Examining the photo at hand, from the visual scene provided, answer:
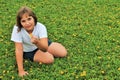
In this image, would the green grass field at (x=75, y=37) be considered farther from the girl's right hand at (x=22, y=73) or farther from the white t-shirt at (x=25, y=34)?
the white t-shirt at (x=25, y=34)

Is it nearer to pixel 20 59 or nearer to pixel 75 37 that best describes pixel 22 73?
pixel 20 59

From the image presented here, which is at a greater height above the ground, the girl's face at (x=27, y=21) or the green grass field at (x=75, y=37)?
the girl's face at (x=27, y=21)

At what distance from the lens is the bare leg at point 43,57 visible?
5748mm

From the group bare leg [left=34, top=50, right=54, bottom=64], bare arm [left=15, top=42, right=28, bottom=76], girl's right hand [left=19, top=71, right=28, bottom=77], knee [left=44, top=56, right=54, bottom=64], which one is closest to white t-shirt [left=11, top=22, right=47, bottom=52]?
bare arm [left=15, top=42, right=28, bottom=76]

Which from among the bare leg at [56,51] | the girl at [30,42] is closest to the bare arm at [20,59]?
the girl at [30,42]

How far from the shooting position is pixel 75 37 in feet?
23.7

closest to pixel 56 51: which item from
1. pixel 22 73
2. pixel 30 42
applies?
pixel 30 42

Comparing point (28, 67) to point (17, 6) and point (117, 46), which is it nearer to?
point (117, 46)

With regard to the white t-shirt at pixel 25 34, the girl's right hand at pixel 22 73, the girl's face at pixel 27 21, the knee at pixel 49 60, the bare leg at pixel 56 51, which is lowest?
the girl's right hand at pixel 22 73

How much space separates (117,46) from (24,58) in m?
2.02

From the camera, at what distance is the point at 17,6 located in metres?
9.87

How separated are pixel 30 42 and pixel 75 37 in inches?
67.4

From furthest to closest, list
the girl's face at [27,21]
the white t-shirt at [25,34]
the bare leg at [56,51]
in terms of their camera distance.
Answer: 1. the bare leg at [56,51]
2. the white t-shirt at [25,34]
3. the girl's face at [27,21]

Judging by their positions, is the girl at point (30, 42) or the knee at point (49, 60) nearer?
the girl at point (30, 42)
